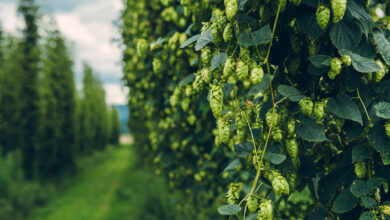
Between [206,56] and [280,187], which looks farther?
[206,56]

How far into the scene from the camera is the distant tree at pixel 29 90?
31.9 ft

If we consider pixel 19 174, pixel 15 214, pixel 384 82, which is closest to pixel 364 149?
pixel 384 82

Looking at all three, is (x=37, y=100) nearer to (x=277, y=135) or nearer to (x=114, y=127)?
(x=277, y=135)

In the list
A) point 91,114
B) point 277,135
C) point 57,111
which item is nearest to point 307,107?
point 277,135

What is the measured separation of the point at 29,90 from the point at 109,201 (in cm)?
479

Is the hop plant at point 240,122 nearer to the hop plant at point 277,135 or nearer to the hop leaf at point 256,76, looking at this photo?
the hop plant at point 277,135

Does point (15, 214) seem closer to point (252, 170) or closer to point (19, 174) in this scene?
point (19, 174)

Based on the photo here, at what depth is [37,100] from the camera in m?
9.96

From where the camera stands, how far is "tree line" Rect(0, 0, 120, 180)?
385 inches

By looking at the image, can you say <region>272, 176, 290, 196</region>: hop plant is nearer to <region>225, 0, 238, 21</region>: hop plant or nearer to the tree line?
<region>225, 0, 238, 21</region>: hop plant

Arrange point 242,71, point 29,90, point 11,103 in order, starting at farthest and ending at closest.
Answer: point 11,103
point 29,90
point 242,71

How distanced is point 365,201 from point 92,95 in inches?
809

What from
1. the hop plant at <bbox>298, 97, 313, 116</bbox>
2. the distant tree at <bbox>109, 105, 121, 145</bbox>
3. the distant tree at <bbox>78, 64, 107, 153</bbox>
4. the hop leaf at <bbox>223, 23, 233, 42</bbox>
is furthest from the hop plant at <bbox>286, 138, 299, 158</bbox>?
the distant tree at <bbox>109, 105, 121, 145</bbox>

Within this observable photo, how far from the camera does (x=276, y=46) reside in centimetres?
117
